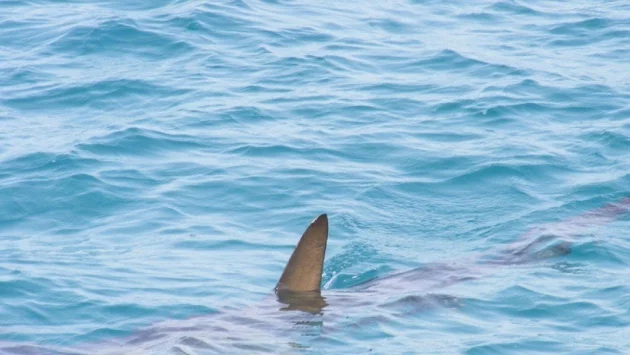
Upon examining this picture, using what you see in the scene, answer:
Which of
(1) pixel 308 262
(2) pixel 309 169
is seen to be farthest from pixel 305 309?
(2) pixel 309 169

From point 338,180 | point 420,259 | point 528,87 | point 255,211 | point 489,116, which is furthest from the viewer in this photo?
point 528,87

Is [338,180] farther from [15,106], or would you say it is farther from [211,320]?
[15,106]

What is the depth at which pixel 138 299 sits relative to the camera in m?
9.15

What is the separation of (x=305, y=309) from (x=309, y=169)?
3664mm

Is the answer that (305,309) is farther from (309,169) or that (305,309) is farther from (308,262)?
(309,169)

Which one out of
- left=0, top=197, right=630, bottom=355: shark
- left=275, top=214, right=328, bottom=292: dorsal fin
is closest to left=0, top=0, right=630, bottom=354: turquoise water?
left=0, top=197, right=630, bottom=355: shark

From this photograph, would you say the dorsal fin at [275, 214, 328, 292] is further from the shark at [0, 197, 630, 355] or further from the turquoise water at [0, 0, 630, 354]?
the turquoise water at [0, 0, 630, 354]

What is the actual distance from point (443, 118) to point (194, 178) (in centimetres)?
358

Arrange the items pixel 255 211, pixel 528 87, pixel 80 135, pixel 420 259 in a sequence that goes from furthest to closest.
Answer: pixel 528 87 < pixel 80 135 < pixel 255 211 < pixel 420 259

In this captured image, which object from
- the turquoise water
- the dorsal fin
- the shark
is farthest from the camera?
the turquoise water

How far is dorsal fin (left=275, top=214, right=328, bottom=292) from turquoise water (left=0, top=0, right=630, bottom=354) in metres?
0.27

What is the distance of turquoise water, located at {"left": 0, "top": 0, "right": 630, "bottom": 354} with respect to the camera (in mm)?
8727

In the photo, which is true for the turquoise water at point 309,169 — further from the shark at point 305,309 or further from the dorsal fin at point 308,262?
the dorsal fin at point 308,262

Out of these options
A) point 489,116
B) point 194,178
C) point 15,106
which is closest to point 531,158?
point 489,116
